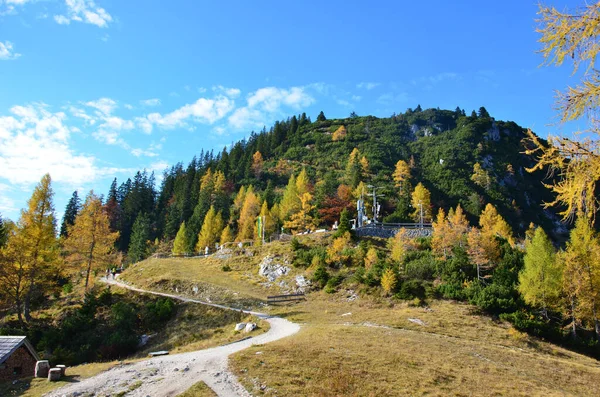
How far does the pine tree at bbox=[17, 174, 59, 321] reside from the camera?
1271 inches

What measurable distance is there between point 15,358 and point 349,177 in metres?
78.3

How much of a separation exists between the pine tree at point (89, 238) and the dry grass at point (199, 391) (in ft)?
114

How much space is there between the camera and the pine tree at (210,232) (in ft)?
238

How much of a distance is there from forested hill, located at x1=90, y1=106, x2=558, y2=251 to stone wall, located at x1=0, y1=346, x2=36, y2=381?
46365 millimetres

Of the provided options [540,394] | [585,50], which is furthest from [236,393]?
[585,50]

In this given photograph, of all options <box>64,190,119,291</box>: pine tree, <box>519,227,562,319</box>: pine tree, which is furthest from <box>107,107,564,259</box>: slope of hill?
<box>519,227,562,319</box>: pine tree

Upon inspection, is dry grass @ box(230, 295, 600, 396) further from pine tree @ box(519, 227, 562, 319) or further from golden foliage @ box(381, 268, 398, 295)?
golden foliage @ box(381, 268, 398, 295)

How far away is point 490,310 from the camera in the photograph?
30.5m

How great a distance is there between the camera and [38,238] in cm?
3269

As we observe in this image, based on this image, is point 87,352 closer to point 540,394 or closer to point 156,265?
point 156,265

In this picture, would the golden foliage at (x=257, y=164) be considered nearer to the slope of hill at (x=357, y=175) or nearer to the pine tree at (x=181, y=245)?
the slope of hill at (x=357, y=175)

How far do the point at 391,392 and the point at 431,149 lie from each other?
122882mm

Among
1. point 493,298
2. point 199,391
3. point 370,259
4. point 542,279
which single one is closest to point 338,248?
point 370,259

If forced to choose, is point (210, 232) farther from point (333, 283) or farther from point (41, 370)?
point (41, 370)
